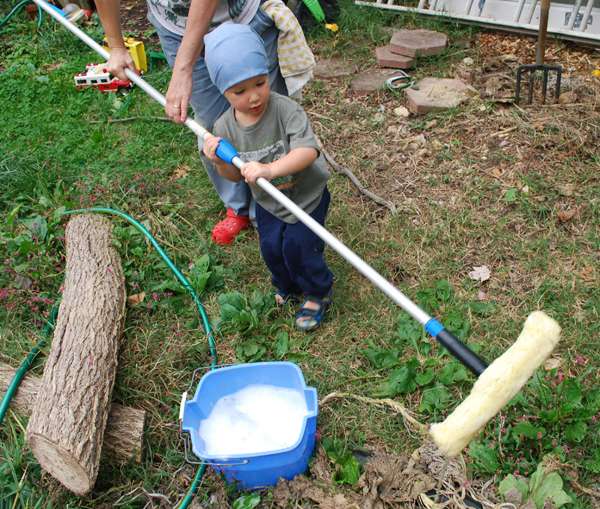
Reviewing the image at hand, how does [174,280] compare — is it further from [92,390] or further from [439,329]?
[439,329]

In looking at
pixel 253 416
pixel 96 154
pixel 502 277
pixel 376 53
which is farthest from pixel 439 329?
pixel 376 53

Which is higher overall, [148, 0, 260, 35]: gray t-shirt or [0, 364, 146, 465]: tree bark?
[148, 0, 260, 35]: gray t-shirt

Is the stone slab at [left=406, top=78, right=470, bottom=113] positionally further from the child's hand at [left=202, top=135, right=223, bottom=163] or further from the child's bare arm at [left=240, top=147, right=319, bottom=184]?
the child's hand at [left=202, top=135, right=223, bottom=163]

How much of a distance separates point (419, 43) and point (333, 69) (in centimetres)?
87

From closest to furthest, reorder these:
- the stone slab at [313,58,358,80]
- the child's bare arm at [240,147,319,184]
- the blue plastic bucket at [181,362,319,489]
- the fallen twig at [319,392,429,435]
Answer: the blue plastic bucket at [181,362,319,489] → the child's bare arm at [240,147,319,184] → the fallen twig at [319,392,429,435] → the stone slab at [313,58,358,80]

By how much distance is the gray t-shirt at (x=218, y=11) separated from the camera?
237cm

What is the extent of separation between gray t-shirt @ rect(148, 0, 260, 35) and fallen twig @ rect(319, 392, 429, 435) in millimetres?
1932

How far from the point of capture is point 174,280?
3.03 m

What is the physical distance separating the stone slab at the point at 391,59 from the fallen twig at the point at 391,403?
347 cm

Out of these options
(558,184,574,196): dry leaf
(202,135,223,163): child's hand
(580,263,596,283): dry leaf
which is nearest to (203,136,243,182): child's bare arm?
(202,135,223,163): child's hand

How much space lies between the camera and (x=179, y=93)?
92.8 inches

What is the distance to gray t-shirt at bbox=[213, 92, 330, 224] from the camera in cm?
211

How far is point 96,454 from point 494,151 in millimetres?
3336

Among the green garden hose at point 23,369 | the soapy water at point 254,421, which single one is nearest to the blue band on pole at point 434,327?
the soapy water at point 254,421
